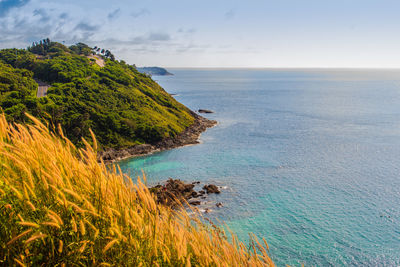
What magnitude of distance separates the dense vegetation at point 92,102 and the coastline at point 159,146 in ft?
5.25

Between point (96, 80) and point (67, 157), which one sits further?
point (96, 80)

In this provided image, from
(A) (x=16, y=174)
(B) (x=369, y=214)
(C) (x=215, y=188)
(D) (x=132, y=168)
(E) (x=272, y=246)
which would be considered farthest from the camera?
(D) (x=132, y=168)

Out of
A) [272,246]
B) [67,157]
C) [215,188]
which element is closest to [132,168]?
[215,188]

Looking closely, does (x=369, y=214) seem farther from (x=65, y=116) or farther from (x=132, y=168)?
(x=65, y=116)

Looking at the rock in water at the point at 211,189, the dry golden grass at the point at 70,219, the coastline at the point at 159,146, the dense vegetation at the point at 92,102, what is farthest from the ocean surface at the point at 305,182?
the dry golden grass at the point at 70,219

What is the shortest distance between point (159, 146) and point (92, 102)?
778 inches

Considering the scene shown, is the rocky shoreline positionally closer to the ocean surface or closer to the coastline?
the ocean surface

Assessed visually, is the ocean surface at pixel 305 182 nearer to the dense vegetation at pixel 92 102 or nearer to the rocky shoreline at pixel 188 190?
the rocky shoreline at pixel 188 190

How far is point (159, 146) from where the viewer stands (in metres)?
62.6

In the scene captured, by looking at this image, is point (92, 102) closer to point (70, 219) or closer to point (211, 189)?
point (211, 189)

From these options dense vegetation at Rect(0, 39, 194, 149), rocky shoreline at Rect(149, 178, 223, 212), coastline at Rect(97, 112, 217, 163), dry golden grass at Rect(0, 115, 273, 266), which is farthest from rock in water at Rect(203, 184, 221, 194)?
dry golden grass at Rect(0, 115, 273, 266)

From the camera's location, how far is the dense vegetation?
55.5 meters

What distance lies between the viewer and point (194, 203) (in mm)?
36688

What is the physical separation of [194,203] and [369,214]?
21.9 meters
